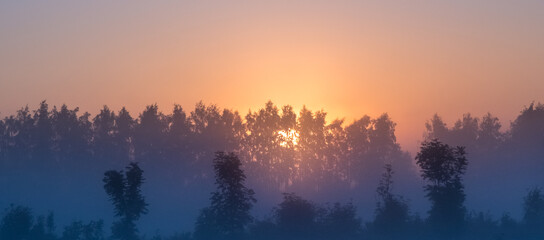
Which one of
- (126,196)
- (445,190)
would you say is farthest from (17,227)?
(445,190)

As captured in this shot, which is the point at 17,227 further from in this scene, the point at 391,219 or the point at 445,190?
the point at 445,190

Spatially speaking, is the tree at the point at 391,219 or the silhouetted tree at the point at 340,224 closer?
the tree at the point at 391,219

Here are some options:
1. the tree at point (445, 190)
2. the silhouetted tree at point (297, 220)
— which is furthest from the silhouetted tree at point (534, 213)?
the silhouetted tree at point (297, 220)

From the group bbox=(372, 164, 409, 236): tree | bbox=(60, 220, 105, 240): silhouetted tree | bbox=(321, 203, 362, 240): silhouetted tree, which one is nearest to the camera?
bbox=(372, 164, 409, 236): tree

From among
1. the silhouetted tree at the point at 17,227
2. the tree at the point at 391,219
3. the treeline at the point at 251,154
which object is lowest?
the tree at the point at 391,219

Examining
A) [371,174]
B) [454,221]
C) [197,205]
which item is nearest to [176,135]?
[197,205]

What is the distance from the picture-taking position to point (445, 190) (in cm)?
6656

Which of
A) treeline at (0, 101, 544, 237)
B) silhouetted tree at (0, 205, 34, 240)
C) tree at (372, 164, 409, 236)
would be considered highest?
treeline at (0, 101, 544, 237)

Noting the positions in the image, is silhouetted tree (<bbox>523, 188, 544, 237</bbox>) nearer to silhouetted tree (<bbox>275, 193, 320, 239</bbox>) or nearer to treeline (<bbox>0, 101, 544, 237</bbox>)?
silhouetted tree (<bbox>275, 193, 320, 239</bbox>)

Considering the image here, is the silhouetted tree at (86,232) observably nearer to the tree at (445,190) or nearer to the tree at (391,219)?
the tree at (391,219)

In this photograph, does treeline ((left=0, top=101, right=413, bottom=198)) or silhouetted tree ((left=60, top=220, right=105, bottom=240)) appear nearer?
silhouetted tree ((left=60, top=220, right=105, bottom=240))

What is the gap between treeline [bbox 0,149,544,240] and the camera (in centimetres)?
6681

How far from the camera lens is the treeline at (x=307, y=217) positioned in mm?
66812


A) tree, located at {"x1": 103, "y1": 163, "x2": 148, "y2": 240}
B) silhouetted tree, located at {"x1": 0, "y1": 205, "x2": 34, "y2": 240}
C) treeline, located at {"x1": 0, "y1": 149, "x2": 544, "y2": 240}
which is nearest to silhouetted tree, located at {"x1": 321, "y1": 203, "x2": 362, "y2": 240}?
treeline, located at {"x1": 0, "y1": 149, "x2": 544, "y2": 240}
